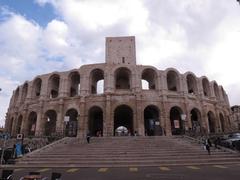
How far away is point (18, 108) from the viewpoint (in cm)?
3969

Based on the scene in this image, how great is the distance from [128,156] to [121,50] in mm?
27529

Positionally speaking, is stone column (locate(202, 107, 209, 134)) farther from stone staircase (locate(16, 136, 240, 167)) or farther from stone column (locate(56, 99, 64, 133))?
stone column (locate(56, 99, 64, 133))

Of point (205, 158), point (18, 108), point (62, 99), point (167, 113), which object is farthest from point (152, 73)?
point (18, 108)

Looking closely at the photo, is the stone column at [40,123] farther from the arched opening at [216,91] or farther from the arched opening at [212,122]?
the arched opening at [216,91]

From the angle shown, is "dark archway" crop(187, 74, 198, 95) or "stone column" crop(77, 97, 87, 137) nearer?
"stone column" crop(77, 97, 87, 137)

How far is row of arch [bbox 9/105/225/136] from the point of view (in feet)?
111

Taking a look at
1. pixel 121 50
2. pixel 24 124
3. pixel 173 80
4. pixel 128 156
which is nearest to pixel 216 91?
pixel 173 80

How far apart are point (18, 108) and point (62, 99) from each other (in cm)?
1162

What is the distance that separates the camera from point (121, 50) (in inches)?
1591

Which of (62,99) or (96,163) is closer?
(96,163)

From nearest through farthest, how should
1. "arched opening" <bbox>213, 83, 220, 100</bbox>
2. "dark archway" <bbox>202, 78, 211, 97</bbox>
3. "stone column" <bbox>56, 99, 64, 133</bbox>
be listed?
"stone column" <bbox>56, 99, 64, 133</bbox>, "dark archway" <bbox>202, 78, 211, 97</bbox>, "arched opening" <bbox>213, 83, 220, 100</bbox>

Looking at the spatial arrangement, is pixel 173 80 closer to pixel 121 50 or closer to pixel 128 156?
pixel 121 50

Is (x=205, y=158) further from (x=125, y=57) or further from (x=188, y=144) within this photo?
(x=125, y=57)

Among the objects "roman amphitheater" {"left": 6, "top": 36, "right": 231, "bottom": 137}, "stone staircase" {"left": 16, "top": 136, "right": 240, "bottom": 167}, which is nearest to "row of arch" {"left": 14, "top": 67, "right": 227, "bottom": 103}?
"roman amphitheater" {"left": 6, "top": 36, "right": 231, "bottom": 137}
